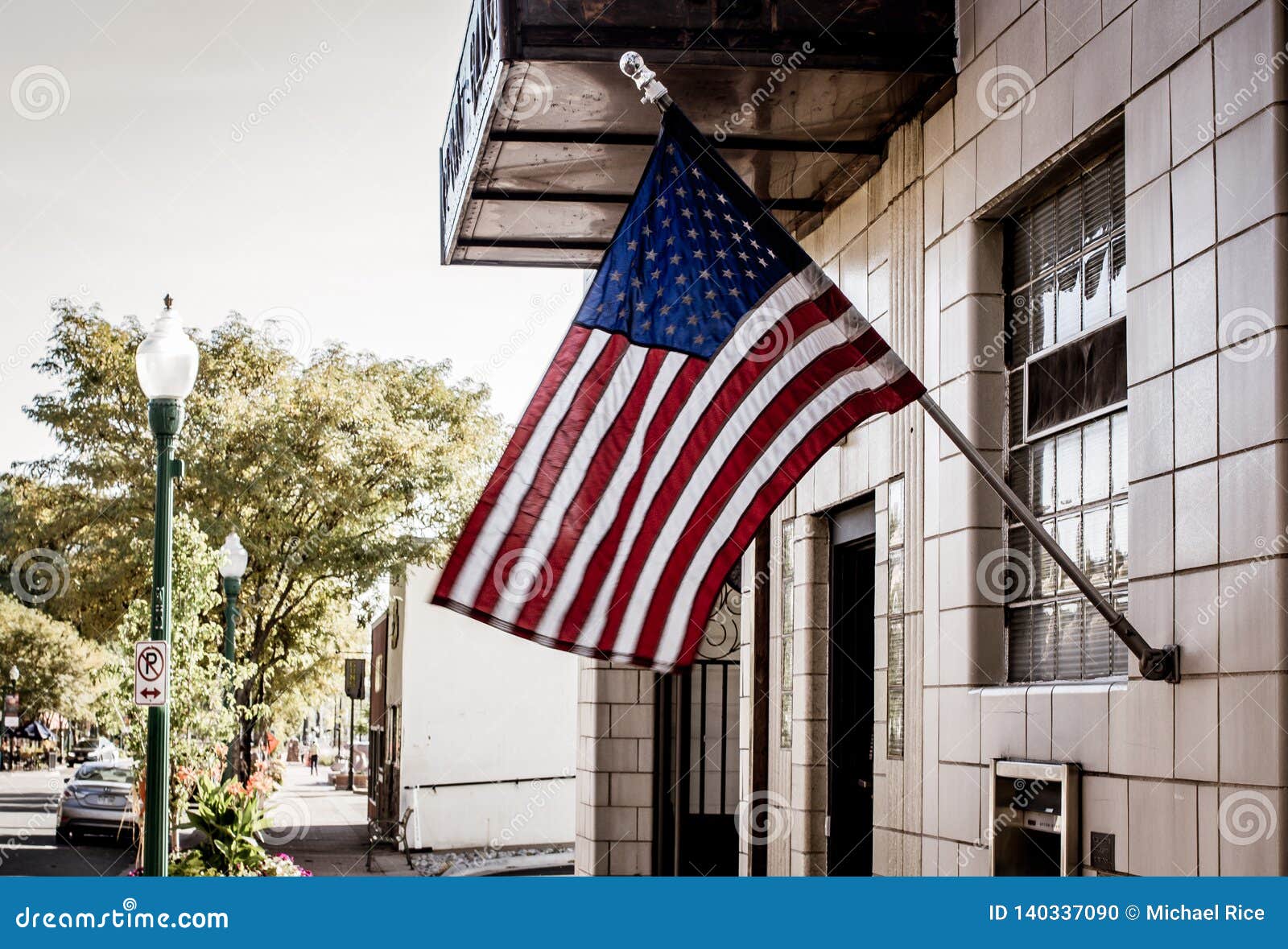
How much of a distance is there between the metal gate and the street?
8.86 meters

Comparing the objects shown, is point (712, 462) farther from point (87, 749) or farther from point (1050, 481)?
point (87, 749)

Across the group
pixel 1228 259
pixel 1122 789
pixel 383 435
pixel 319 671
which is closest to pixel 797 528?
pixel 1122 789

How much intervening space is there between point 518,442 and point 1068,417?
3105 mm

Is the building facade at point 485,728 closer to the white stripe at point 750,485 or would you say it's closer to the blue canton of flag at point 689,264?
the blue canton of flag at point 689,264

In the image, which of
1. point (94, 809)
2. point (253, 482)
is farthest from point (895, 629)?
point (94, 809)

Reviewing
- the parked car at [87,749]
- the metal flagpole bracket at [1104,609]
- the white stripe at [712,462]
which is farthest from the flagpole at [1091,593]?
the parked car at [87,749]

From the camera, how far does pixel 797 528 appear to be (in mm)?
12219

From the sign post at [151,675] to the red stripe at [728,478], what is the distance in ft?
17.6

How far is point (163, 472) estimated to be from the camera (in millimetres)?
11008

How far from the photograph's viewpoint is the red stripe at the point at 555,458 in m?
6.24

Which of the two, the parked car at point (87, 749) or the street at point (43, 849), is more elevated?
the street at point (43, 849)

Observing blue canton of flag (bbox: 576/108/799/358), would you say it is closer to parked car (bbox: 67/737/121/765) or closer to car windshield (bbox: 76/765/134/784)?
car windshield (bbox: 76/765/134/784)

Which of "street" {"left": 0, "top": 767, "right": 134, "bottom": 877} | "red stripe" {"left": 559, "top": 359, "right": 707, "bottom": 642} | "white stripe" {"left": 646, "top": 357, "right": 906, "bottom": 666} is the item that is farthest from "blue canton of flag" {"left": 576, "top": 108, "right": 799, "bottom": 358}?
"street" {"left": 0, "top": 767, "right": 134, "bottom": 877}

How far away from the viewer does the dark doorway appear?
11320mm
